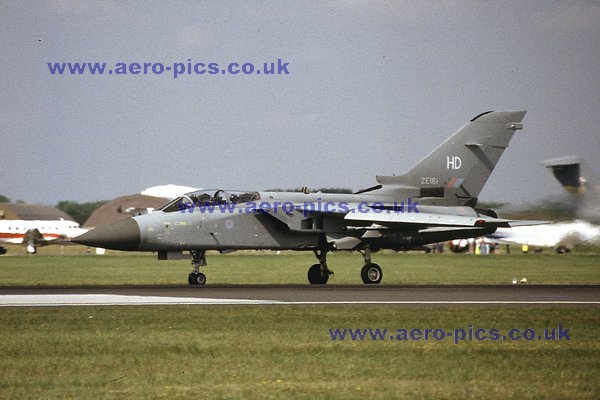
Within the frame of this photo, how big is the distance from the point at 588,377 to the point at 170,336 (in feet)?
18.7

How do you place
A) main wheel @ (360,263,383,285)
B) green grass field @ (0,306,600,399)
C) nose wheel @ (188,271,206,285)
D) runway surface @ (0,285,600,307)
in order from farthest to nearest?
main wheel @ (360,263,383,285)
nose wheel @ (188,271,206,285)
runway surface @ (0,285,600,307)
green grass field @ (0,306,600,399)

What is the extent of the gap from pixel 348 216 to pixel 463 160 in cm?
469

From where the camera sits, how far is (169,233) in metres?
23.7

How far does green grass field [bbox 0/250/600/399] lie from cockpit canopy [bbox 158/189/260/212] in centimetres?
745

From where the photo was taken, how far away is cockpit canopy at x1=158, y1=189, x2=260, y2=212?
24.3 meters

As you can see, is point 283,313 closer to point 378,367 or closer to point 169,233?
point 378,367

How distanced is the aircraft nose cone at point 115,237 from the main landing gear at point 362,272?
5.29 m

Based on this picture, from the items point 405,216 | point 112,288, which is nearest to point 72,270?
point 112,288

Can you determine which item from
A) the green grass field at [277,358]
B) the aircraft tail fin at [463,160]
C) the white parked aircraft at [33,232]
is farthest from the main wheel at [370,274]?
the white parked aircraft at [33,232]

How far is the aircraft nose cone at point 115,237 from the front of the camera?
2302 centimetres

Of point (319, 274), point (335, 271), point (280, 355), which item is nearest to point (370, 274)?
point (319, 274)

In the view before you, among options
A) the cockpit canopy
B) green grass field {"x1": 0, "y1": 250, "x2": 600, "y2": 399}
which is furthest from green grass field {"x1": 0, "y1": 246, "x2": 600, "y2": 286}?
green grass field {"x1": 0, "y1": 250, "x2": 600, "y2": 399}

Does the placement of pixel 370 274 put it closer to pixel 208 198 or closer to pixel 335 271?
pixel 208 198

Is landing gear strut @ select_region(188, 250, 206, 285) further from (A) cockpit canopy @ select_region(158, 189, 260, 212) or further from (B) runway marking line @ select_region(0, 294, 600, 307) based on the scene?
(B) runway marking line @ select_region(0, 294, 600, 307)
